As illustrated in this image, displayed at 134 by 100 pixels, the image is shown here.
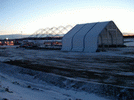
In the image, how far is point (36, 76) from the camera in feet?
36.9

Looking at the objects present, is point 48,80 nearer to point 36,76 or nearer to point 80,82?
point 36,76

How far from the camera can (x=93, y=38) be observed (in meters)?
30.8

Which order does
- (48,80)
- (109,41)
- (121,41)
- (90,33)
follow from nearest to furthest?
(48,80) → (90,33) → (109,41) → (121,41)

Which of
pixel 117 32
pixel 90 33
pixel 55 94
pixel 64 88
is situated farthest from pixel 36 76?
pixel 117 32

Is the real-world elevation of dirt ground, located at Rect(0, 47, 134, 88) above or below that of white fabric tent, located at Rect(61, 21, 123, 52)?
below

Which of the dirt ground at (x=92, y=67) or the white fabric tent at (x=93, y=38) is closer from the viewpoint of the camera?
the dirt ground at (x=92, y=67)

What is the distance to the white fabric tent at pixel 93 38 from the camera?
31.2 metres

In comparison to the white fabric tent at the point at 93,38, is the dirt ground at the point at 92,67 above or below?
below

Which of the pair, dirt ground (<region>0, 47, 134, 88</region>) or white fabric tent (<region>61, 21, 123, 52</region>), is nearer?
dirt ground (<region>0, 47, 134, 88</region>)

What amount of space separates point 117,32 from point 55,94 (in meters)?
36.1

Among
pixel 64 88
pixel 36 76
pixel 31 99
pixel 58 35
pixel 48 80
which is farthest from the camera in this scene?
pixel 58 35

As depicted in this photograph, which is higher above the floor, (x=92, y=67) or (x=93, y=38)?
(x=93, y=38)

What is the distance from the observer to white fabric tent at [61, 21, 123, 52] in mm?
→ 31234

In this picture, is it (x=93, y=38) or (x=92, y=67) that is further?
(x=93, y=38)
